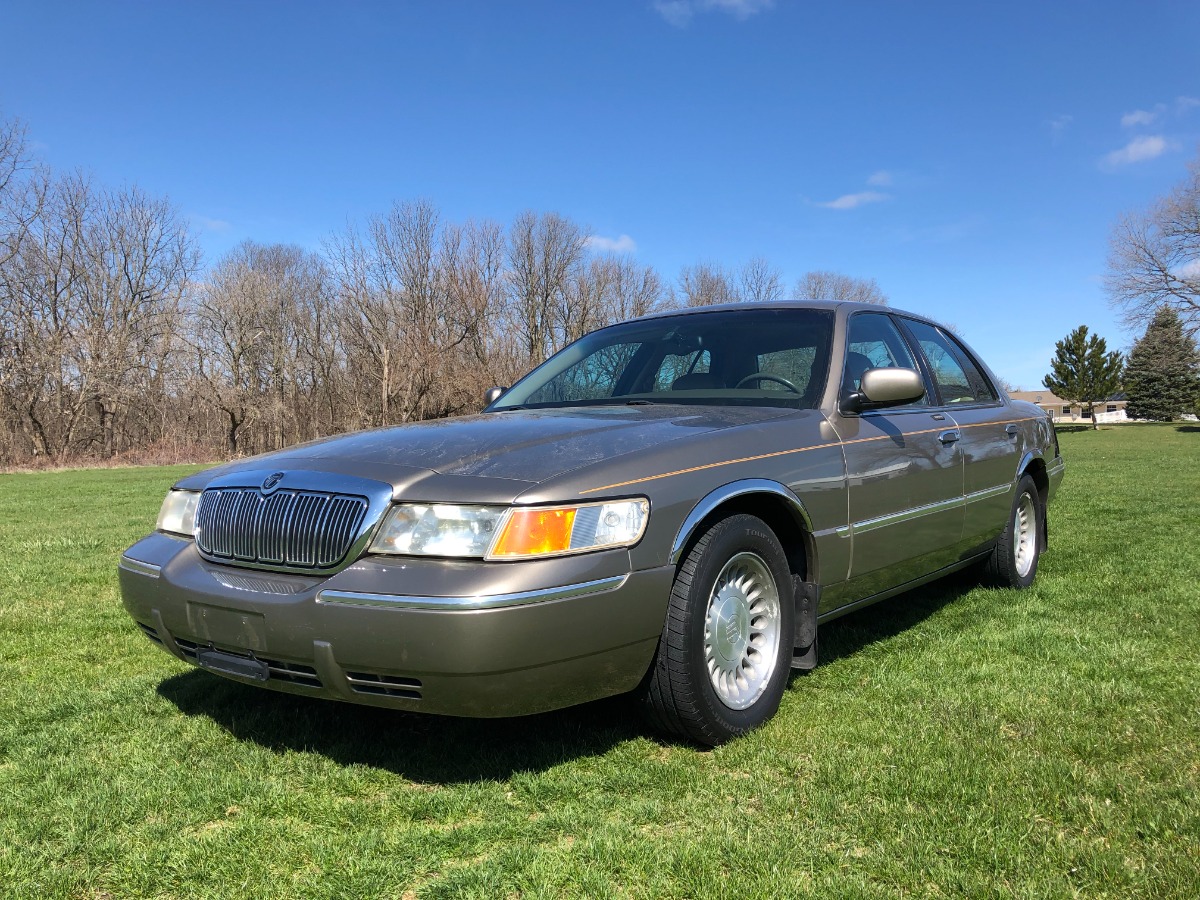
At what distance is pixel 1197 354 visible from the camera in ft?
139

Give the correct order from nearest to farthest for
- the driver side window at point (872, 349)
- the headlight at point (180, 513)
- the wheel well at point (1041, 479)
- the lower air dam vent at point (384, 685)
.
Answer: the lower air dam vent at point (384, 685), the headlight at point (180, 513), the driver side window at point (872, 349), the wheel well at point (1041, 479)

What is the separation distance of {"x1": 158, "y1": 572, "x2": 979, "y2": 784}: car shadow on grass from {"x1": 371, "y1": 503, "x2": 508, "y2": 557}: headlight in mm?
843

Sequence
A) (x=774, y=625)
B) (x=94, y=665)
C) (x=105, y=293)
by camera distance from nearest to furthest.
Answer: (x=774, y=625) < (x=94, y=665) < (x=105, y=293)

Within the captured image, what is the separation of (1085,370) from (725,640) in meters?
92.3

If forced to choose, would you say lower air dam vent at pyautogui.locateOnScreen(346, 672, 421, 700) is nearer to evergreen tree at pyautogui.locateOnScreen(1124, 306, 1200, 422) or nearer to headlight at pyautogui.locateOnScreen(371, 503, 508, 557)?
headlight at pyautogui.locateOnScreen(371, 503, 508, 557)

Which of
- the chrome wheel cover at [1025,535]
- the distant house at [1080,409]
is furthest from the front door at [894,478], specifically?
the distant house at [1080,409]

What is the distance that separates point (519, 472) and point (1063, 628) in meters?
3.41

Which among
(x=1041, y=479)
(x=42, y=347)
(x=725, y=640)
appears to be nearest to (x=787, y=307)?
(x=725, y=640)

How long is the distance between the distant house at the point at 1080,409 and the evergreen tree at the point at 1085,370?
1522mm

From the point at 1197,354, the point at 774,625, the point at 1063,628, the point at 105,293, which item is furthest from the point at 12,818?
the point at 1197,354

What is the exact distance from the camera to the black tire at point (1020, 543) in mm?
5375

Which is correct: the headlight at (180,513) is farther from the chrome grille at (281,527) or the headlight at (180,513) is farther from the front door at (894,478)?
the front door at (894,478)

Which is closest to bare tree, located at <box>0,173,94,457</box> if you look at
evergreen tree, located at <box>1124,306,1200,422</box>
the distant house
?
evergreen tree, located at <box>1124,306,1200,422</box>

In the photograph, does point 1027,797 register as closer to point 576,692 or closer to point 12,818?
point 576,692
